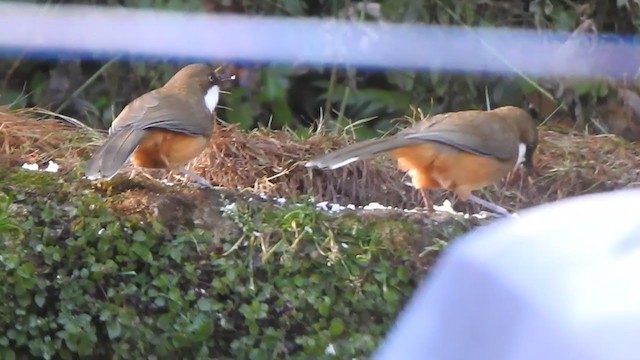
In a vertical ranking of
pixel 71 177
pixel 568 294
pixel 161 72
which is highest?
pixel 568 294

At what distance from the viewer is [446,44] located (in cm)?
858

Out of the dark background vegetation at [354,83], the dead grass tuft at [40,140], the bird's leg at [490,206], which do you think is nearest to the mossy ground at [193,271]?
the bird's leg at [490,206]

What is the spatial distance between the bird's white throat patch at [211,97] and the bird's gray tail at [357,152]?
94cm

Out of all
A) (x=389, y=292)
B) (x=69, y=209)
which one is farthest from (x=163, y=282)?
(x=389, y=292)

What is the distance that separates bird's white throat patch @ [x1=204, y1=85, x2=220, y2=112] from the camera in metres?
6.06

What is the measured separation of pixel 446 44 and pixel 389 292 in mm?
3987

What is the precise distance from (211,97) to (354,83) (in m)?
2.57

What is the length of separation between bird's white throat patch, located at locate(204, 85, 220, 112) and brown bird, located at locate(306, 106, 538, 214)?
83cm

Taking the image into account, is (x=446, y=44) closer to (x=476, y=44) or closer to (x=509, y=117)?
(x=476, y=44)

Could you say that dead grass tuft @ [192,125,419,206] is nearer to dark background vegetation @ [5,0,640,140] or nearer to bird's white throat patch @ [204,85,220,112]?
bird's white throat patch @ [204,85,220,112]

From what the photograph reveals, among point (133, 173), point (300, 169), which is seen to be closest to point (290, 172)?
point (300, 169)

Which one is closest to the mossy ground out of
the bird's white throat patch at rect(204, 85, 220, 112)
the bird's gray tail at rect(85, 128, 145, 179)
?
the bird's gray tail at rect(85, 128, 145, 179)

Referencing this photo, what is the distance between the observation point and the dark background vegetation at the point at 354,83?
8.37 m

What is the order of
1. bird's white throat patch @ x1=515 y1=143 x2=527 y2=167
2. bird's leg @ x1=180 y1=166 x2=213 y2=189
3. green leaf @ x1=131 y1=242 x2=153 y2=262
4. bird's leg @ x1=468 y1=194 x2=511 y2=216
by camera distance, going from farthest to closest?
bird's white throat patch @ x1=515 y1=143 x2=527 y2=167
bird's leg @ x1=468 y1=194 x2=511 y2=216
bird's leg @ x1=180 y1=166 x2=213 y2=189
green leaf @ x1=131 y1=242 x2=153 y2=262
